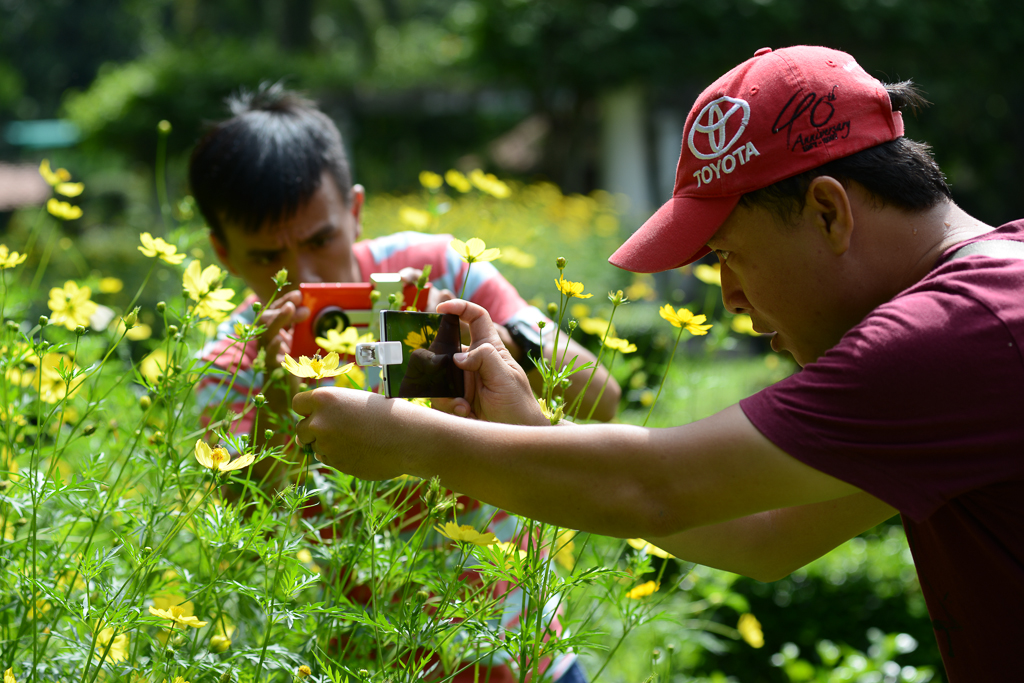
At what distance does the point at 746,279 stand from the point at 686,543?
1.31 feet

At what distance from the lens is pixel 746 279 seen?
40.9 inches

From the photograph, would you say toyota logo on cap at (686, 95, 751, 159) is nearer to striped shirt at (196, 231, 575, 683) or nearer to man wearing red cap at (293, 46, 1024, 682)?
man wearing red cap at (293, 46, 1024, 682)

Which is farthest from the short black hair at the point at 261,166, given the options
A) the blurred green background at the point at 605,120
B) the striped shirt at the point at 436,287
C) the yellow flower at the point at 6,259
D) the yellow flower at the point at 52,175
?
the blurred green background at the point at 605,120

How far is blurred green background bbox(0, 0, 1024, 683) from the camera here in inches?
113

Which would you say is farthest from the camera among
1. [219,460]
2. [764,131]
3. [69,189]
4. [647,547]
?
[69,189]

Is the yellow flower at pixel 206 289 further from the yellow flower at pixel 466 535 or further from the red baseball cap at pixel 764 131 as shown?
the red baseball cap at pixel 764 131

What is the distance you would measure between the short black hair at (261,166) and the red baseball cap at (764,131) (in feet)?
2.68

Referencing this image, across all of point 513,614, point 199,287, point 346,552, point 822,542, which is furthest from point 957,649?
point 199,287

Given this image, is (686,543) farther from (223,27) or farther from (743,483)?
(223,27)

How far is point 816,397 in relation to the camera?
817 mm

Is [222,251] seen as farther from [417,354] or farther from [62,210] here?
[417,354]

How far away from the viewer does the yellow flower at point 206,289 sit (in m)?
1.13

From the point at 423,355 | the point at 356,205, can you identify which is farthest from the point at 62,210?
the point at 423,355

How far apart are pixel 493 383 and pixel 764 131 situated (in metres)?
0.45
